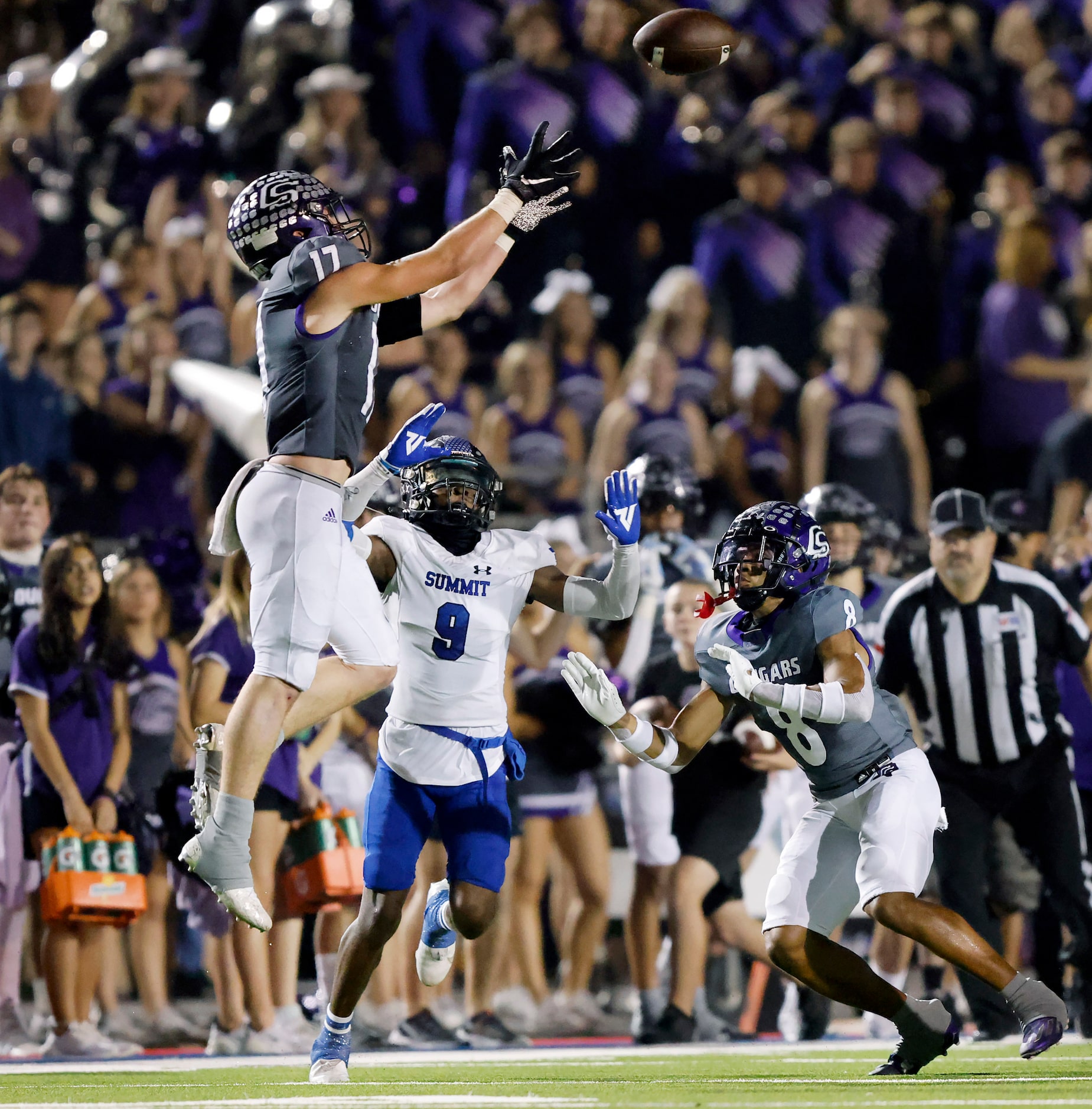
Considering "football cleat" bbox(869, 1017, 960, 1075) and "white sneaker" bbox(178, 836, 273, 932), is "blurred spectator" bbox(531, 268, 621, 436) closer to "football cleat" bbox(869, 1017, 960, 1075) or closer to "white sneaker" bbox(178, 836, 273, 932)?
"football cleat" bbox(869, 1017, 960, 1075)

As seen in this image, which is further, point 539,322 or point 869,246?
point 869,246

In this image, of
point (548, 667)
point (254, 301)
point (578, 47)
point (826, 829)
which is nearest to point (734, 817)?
point (548, 667)

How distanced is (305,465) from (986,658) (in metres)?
3.18

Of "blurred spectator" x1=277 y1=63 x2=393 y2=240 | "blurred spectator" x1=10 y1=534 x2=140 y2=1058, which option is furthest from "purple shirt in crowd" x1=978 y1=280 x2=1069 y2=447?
"blurred spectator" x1=10 y1=534 x2=140 y2=1058

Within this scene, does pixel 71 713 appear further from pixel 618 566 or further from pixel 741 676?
pixel 741 676

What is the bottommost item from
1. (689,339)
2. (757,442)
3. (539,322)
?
(757,442)

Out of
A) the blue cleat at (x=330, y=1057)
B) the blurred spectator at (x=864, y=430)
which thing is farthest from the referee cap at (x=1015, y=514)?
the blue cleat at (x=330, y=1057)

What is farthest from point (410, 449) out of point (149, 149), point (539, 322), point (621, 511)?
point (149, 149)

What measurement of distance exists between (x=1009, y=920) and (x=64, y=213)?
612cm

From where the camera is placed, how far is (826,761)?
19.2ft

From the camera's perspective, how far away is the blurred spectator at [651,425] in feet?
30.6

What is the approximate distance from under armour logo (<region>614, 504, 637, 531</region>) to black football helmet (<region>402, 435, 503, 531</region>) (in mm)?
446

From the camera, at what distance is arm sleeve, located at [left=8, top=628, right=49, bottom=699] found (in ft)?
24.3

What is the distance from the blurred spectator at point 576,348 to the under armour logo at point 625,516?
3597 mm
